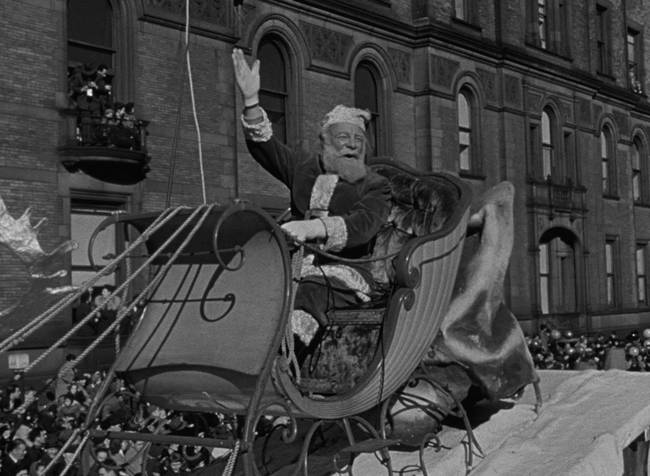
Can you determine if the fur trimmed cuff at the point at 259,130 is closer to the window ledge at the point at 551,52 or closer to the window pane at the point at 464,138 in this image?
the window pane at the point at 464,138

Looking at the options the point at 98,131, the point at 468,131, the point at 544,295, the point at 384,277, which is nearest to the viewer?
the point at 384,277

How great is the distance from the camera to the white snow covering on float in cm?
539

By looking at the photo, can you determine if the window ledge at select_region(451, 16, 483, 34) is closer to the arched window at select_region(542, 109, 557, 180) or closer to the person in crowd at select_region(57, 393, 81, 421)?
the arched window at select_region(542, 109, 557, 180)

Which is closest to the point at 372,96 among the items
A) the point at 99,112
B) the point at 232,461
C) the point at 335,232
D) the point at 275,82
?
the point at 275,82

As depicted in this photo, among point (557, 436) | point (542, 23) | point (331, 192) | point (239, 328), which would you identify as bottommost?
point (557, 436)

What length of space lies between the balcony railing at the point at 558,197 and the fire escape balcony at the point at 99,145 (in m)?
14.3

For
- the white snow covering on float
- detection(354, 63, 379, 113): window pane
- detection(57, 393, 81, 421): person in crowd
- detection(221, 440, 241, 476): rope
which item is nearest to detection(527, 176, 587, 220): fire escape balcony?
detection(354, 63, 379, 113): window pane

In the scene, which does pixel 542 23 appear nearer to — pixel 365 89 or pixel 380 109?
pixel 380 109

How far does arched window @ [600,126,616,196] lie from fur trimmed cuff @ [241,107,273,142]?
27746mm

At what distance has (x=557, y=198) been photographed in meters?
27.4

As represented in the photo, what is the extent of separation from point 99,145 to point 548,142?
16.9 m

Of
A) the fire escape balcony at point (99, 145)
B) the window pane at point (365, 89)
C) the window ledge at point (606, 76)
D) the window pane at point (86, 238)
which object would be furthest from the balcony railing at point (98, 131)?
the window ledge at point (606, 76)

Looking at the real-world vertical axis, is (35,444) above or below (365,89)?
below

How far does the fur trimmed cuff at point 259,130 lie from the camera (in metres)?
5.50
